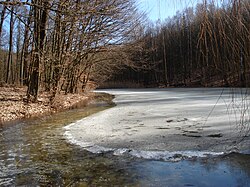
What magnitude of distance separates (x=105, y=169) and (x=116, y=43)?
51.0ft

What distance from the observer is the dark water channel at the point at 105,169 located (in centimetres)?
360

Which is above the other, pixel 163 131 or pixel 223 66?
pixel 223 66

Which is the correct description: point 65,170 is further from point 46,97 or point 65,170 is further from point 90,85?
point 90,85

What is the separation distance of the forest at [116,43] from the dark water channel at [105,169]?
120 centimetres

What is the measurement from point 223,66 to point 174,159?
7.12 ft

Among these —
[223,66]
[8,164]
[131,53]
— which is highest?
[131,53]

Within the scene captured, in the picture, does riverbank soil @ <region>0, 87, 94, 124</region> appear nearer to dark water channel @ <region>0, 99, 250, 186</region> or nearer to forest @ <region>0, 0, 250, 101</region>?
forest @ <region>0, 0, 250, 101</region>

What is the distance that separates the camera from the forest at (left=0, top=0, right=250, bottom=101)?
2.64m

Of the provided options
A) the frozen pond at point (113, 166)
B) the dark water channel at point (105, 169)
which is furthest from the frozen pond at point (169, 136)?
the dark water channel at point (105, 169)

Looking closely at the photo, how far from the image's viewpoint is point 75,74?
2320 centimetres

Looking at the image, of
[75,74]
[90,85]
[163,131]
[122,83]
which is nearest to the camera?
[163,131]

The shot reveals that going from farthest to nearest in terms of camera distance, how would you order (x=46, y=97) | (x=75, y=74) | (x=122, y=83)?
1. (x=122, y=83)
2. (x=75, y=74)
3. (x=46, y=97)

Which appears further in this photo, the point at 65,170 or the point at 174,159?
the point at 174,159

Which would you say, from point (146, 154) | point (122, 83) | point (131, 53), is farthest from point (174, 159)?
point (122, 83)
